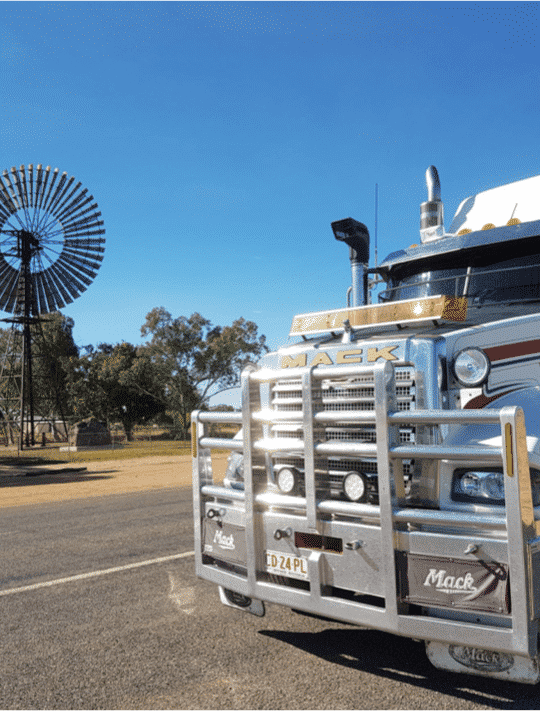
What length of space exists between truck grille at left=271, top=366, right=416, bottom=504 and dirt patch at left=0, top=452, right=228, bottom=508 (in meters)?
10.9

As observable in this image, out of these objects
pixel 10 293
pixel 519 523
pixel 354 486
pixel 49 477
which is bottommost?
pixel 49 477

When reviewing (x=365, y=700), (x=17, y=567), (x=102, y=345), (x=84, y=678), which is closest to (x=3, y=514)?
(x=17, y=567)

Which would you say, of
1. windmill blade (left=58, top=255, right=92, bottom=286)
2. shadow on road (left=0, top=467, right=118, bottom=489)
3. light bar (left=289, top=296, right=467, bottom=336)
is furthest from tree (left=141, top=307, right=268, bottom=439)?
light bar (left=289, top=296, right=467, bottom=336)

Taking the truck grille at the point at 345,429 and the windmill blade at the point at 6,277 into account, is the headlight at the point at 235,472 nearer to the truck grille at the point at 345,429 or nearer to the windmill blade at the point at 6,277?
the truck grille at the point at 345,429

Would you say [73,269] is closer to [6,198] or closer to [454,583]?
[6,198]

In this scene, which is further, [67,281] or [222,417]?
[67,281]

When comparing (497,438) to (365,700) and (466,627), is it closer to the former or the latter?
(466,627)

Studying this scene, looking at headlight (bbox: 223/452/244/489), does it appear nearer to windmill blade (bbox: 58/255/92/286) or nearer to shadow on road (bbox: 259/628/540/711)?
shadow on road (bbox: 259/628/540/711)

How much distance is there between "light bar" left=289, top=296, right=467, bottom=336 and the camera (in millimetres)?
4762

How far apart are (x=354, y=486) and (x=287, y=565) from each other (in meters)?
0.70

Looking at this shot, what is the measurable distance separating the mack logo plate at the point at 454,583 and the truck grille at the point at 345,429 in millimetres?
461

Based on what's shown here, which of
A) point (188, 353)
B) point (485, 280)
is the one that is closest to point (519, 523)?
point (485, 280)

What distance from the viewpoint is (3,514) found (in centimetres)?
1220

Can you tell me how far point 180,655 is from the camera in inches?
184
